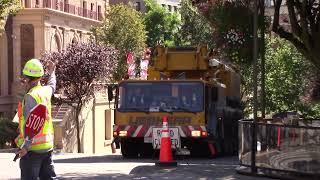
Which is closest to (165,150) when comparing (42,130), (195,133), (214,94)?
(195,133)

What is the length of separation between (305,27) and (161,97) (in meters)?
4.92

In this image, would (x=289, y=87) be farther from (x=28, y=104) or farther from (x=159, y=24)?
(x=28, y=104)

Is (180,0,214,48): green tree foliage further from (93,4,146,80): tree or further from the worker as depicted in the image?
the worker

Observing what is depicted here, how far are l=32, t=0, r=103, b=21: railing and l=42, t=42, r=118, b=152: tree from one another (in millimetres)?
18820

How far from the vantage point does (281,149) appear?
12.2 meters

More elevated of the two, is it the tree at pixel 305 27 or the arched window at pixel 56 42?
the arched window at pixel 56 42

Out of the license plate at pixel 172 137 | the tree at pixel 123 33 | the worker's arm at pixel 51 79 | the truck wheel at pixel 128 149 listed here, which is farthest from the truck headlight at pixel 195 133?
the tree at pixel 123 33

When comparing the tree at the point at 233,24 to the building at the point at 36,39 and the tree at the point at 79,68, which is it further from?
the building at the point at 36,39

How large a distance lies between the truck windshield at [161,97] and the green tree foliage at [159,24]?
4496cm

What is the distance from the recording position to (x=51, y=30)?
4850cm

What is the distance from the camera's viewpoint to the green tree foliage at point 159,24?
6494 centimetres

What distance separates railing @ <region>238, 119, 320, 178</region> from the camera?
38.5ft

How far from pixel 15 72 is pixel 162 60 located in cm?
2763

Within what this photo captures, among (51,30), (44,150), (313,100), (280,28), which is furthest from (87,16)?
(44,150)
